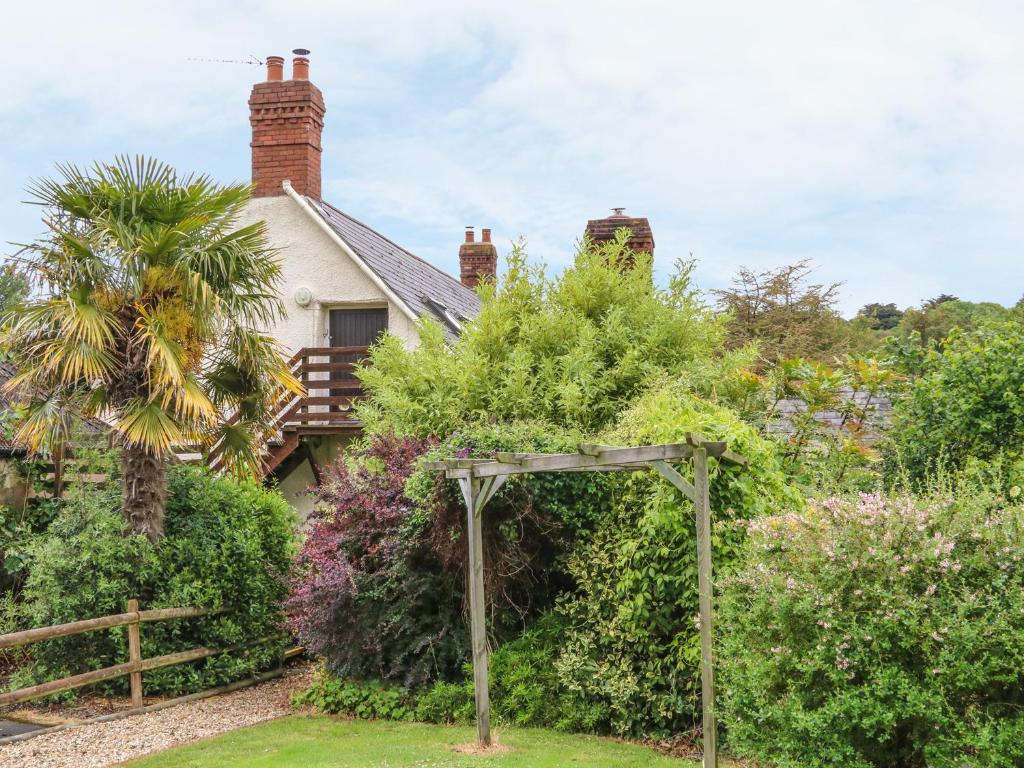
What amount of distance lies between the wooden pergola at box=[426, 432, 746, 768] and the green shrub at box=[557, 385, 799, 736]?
266 mm

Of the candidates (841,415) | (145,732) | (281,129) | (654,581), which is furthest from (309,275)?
(654,581)

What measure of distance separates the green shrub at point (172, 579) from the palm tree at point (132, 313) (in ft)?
1.41

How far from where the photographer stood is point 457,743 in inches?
348

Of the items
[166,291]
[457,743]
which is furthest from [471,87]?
[457,743]

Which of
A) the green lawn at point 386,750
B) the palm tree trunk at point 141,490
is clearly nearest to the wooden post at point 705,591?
the green lawn at point 386,750

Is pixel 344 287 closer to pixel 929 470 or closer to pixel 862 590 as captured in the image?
pixel 929 470

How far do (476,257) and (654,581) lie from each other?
18.9 m

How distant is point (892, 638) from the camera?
19.6ft

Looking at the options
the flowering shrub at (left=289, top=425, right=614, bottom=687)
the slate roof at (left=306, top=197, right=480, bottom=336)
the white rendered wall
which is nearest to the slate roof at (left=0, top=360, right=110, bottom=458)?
the flowering shrub at (left=289, top=425, right=614, bottom=687)

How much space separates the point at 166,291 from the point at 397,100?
3.52m

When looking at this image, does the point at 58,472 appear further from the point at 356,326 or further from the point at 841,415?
the point at 841,415

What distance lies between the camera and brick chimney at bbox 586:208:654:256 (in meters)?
16.9

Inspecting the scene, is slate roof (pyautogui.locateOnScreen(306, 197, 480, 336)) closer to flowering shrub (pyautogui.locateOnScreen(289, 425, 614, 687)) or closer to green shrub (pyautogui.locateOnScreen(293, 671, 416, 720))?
flowering shrub (pyautogui.locateOnScreen(289, 425, 614, 687))

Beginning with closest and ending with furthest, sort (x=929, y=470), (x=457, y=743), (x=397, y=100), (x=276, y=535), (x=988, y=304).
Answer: (x=457, y=743) → (x=929, y=470) → (x=397, y=100) → (x=276, y=535) → (x=988, y=304)
